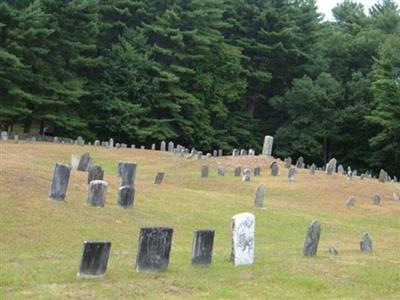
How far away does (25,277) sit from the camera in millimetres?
9219

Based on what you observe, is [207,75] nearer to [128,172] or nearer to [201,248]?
[128,172]

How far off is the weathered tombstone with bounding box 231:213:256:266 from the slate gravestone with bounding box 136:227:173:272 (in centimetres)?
158

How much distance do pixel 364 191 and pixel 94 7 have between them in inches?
1041

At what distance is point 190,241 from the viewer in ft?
48.1

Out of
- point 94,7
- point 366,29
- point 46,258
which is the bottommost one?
point 46,258

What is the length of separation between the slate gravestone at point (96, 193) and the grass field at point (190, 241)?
0.23 metres

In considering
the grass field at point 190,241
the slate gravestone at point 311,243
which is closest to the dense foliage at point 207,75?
the grass field at point 190,241

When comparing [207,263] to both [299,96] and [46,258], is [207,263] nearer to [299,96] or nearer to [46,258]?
[46,258]

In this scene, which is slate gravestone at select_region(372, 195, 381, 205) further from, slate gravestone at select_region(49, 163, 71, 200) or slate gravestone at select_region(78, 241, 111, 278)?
slate gravestone at select_region(78, 241, 111, 278)

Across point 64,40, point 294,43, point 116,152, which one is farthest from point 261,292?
point 294,43

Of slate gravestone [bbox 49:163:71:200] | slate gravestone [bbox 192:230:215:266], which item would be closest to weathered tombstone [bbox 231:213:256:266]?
slate gravestone [bbox 192:230:215:266]

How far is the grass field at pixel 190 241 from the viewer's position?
30.0 ft

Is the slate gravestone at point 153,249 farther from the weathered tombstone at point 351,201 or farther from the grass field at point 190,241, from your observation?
the weathered tombstone at point 351,201

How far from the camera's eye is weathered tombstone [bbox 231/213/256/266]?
11383 mm
